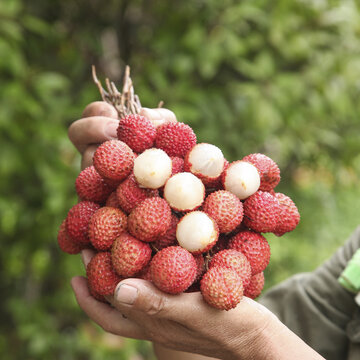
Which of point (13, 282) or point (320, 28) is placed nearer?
point (320, 28)

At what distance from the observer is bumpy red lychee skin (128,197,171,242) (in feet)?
2.64

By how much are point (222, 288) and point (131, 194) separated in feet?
0.83

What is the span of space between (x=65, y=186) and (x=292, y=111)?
1.02 metres

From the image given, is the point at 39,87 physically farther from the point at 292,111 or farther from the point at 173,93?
the point at 292,111

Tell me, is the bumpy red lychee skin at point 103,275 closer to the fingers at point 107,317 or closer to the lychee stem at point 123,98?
the fingers at point 107,317

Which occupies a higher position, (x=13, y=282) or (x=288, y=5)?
(x=288, y=5)

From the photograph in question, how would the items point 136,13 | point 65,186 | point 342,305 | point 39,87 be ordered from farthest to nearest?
1. point 136,13
2. point 65,186
3. point 39,87
4. point 342,305

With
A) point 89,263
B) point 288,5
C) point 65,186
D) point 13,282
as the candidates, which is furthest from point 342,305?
point 13,282

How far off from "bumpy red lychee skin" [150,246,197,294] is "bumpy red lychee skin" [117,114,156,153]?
0.25 metres

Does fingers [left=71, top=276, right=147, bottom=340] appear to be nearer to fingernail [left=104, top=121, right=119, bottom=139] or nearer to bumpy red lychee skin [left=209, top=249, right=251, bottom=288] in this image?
bumpy red lychee skin [left=209, top=249, right=251, bottom=288]

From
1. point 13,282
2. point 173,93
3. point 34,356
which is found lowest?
point 34,356

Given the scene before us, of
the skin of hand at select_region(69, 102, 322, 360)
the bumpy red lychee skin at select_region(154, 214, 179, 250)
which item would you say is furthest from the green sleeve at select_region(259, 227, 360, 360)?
the bumpy red lychee skin at select_region(154, 214, 179, 250)

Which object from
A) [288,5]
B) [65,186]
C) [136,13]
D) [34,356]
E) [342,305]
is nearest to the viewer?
[342,305]

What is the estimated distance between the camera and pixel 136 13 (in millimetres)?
2326
